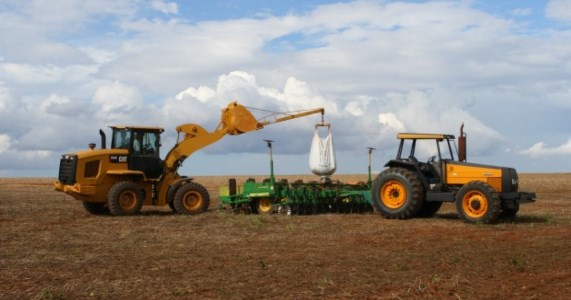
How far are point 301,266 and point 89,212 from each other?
13155 mm

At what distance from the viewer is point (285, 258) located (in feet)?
39.2

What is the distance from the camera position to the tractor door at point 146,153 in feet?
71.2

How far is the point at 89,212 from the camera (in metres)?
22.3

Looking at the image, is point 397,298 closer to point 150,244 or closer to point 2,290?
point 2,290

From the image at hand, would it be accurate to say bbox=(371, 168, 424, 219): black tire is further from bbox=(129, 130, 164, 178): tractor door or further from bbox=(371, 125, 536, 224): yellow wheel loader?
bbox=(129, 130, 164, 178): tractor door

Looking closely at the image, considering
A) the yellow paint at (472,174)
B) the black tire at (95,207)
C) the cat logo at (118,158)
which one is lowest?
the black tire at (95,207)

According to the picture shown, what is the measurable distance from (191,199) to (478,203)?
921 centimetres

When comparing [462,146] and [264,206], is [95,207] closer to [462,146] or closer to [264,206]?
[264,206]

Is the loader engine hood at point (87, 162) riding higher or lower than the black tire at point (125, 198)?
higher

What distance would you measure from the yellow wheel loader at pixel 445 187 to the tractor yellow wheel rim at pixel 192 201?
5.91 m

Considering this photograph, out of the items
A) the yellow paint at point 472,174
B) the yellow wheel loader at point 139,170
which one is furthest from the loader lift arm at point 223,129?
the yellow paint at point 472,174

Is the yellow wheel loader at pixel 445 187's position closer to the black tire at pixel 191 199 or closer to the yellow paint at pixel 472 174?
the yellow paint at pixel 472 174

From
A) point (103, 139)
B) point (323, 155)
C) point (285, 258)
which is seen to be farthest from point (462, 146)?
point (103, 139)

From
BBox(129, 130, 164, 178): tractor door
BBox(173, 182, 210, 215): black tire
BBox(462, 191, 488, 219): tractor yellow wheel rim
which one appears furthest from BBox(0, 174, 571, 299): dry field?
BBox(129, 130, 164, 178): tractor door
